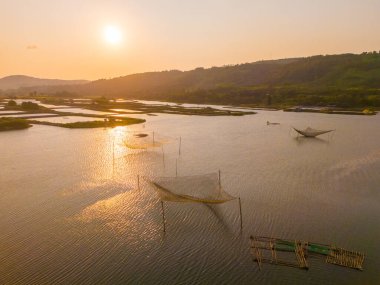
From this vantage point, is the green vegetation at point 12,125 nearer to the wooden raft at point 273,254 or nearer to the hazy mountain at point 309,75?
the wooden raft at point 273,254

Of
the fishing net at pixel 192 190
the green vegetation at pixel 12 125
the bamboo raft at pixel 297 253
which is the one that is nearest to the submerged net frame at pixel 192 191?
the fishing net at pixel 192 190

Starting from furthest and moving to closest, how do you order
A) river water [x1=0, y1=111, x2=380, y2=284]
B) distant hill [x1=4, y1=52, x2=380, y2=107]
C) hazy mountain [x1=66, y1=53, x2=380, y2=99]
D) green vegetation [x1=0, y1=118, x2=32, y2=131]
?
hazy mountain [x1=66, y1=53, x2=380, y2=99]
distant hill [x1=4, y1=52, x2=380, y2=107]
green vegetation [x1=0, y1=118, x2=32, y2=131]
river water [x1=0, y1=111, x2=380, y2=284]

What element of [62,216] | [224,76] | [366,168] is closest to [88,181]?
[62,216]

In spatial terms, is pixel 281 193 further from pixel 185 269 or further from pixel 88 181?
pixel 88 181

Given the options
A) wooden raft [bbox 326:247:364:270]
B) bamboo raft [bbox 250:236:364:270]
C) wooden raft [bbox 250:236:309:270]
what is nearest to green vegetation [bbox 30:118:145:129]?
wooden raft [bbox 250:236:309:270]

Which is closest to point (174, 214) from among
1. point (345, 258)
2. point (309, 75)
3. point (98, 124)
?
point (345, 258)

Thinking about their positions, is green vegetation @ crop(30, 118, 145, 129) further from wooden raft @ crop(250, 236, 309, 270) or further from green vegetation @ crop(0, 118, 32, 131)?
wooden raft @ crop(250, 236, 309, 270)
